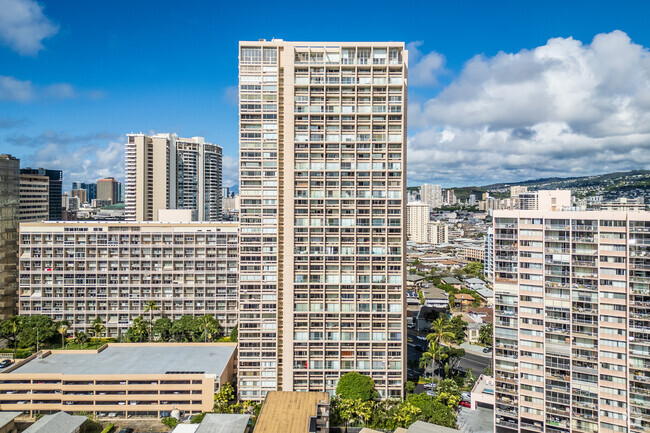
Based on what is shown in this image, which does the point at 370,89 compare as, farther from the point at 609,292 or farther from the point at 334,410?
the point at 334,410

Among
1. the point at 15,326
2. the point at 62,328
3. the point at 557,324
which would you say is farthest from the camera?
the point at 62,328

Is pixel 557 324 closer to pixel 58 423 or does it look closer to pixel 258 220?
pixel 258 220

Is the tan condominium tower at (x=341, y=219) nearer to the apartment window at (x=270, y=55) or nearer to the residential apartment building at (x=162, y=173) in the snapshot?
the apartment window at (x=270, y=55)

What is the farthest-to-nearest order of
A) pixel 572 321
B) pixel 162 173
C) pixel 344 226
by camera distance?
pixel 162 173, pixel 344 226, pixel 572 321

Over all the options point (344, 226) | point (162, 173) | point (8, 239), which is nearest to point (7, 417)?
point (8, 239)

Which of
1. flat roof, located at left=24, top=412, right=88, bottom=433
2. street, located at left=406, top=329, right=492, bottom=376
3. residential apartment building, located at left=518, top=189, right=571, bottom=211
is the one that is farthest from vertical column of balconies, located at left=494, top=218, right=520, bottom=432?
flat roof, located at left=24, top=412, right=88, bottom=433

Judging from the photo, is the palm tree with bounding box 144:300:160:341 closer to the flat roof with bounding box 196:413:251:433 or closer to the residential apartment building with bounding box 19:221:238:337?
the residential apartment building with bounding box 19:221:238:337

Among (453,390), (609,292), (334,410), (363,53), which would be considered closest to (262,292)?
(334,410)
